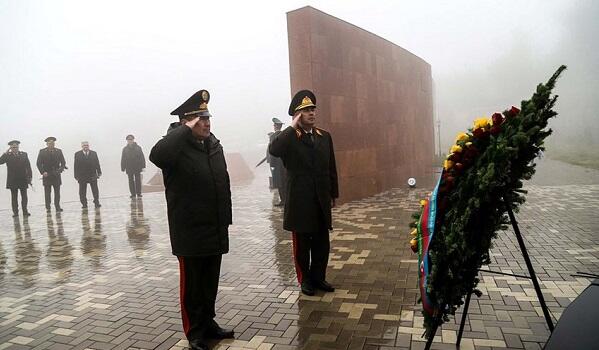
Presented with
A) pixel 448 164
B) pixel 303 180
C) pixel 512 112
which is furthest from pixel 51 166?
pixel 512 112

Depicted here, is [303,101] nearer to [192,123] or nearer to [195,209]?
[192,123]

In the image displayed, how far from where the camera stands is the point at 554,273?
4.35m

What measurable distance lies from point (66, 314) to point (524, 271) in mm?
4430

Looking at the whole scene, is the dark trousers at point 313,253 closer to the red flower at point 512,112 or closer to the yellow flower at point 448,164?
the yellow flower at point 448,164

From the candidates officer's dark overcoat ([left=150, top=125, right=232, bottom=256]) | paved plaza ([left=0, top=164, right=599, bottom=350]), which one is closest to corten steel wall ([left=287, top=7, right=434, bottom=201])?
paved plaza ([left=0, top=164, right=599, bottom=350])

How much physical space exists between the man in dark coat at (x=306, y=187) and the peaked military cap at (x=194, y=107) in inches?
36.8

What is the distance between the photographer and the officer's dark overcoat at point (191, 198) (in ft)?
10.1

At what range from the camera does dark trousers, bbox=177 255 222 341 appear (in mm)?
3176

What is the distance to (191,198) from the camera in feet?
10.3

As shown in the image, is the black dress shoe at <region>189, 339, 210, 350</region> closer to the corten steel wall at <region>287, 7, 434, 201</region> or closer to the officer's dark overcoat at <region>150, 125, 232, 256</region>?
the officer's dark overcoat at <region>150, 125, 232, 256</region>

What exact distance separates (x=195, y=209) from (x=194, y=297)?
641mm

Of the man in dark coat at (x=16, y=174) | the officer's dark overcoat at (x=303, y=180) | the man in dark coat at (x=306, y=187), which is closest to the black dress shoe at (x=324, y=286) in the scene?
the man in dark coat at (x=306, y=187)

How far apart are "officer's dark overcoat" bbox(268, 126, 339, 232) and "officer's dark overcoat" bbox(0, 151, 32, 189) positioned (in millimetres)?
9711

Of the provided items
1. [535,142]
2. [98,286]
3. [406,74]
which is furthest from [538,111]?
[406,74]
